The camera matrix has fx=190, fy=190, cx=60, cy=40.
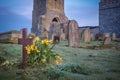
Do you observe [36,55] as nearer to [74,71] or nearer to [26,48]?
[26,48]

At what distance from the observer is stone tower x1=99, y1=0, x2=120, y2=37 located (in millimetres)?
34562

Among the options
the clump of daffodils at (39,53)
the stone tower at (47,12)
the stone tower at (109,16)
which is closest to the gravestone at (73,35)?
the clump of daffodils at (39,53)

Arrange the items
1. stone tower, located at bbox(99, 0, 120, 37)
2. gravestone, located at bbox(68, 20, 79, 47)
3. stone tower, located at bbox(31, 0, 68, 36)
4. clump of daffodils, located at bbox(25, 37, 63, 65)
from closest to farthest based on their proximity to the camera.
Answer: clump of daffodils, located at bbox(25, 37, 63, 65), gravestone, located at bbox(68, 20, 79, 47), stone tower, located at bbox(99, 0, 120, 37), stone tower, located at bbox(31, 0, 68, 36)

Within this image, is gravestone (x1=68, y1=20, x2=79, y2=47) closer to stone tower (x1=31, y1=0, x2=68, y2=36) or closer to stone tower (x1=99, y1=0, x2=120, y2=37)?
stone tower (x1=99, y1=0, x2=120, y2=37)

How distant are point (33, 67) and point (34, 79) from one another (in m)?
1.15

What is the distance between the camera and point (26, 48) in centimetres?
539

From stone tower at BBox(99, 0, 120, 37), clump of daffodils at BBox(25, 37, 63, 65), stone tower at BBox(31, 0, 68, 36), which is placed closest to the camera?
clump of daffodils at BBox(25, 37, 63, 65)

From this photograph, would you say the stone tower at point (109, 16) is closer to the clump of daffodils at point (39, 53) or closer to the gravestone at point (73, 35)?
the gravestone at point (73, 35)

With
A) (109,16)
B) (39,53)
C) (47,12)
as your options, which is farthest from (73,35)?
(47,12)

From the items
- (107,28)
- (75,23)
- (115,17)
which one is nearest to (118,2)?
(115,17)

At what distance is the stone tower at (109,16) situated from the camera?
113ft

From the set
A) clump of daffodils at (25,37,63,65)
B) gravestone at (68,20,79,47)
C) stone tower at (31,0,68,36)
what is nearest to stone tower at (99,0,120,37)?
stone tower at (31,0,68,36)

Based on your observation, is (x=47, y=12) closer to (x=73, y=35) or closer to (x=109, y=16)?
(x=109, y=16)

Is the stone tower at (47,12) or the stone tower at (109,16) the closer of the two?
the stone tower at (109,16)
